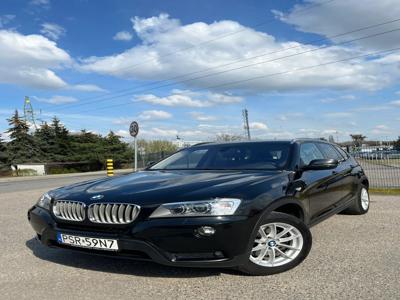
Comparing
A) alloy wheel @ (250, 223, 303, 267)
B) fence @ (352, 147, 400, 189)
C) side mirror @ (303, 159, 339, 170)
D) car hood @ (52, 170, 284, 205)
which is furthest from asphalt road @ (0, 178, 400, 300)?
fence @ (352, 147, 400, 189)

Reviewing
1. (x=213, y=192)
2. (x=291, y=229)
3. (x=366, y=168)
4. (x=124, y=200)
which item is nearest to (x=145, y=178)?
(x=124, y=200)

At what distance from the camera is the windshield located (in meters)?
5.09

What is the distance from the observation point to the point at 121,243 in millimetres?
3750

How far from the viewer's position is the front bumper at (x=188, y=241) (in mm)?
3617

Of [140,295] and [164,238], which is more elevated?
[164,238]

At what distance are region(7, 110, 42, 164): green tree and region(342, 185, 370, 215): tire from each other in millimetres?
48287

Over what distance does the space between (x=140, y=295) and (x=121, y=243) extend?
0.47 metres

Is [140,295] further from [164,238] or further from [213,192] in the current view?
[213,192]

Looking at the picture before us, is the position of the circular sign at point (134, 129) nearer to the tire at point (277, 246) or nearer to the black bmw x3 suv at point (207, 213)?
the black bmw x3 suv at point (207, 213)

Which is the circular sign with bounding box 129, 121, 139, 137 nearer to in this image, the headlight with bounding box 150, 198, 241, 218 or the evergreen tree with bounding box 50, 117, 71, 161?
the headlight with bounding box 150, 198, 241, 218

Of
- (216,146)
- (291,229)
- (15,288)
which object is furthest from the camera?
(216,146)

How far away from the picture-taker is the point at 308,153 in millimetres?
5641

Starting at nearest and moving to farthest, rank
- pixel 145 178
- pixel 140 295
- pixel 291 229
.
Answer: pixel 140 295 < pixel 291 229 < pixel 145 178

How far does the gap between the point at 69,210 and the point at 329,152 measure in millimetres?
4018
